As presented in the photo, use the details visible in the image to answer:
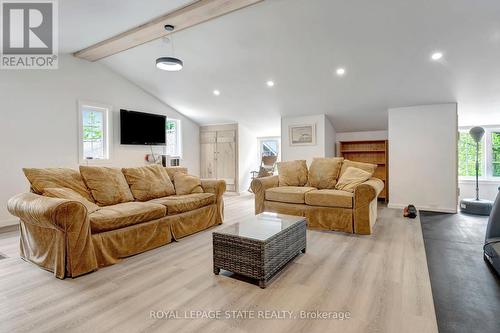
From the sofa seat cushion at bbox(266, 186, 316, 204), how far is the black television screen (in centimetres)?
314

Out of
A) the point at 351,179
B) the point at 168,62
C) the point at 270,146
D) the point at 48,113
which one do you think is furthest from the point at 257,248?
the point at 270,146

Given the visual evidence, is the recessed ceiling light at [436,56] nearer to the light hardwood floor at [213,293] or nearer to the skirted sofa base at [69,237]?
the light hardwood floor at [213,293]

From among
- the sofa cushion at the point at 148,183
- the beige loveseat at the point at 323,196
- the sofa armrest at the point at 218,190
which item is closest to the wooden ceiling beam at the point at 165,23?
the sofa cushion at the point at 148,183

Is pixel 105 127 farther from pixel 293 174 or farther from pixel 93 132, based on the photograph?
pixel 293 174

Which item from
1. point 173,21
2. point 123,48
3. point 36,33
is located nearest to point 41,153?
point 36,33

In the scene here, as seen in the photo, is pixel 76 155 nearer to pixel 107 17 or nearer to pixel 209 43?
pixel 107 17

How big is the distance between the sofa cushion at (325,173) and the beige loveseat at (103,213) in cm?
152

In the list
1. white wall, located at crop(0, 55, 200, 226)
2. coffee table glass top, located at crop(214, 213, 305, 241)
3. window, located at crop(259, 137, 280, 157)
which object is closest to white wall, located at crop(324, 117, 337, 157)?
window, located at crop(259, 137, 280, 157)

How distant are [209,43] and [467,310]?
4.21m

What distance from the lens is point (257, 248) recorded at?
6.73 ft

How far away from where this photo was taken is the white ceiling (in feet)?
10.0

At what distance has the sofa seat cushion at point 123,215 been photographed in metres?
2.47

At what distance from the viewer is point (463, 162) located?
224 inches

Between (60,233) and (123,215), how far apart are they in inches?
21.5
